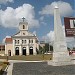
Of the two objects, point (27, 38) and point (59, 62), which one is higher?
point (27, 38)

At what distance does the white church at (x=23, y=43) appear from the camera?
7681cm

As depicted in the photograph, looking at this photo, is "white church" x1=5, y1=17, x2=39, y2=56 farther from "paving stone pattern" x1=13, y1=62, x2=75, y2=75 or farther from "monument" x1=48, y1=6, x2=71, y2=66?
"paving stone pattern" x1=13, y1=62, x2=75, y2=75

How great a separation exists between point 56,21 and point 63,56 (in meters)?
3.47

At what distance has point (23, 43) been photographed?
3091 inches

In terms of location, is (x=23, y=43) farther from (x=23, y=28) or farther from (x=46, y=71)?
(x=46, y=71)

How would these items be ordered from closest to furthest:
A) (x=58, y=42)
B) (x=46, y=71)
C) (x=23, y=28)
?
(x=46, y=71)
(x=58, y=42)
(x=23, y=28)

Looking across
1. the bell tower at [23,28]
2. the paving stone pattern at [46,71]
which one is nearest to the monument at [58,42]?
the paving stone pattern at [46,71]

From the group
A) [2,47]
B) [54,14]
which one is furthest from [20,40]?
[54,14]

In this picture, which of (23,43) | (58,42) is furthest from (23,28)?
(58,42)

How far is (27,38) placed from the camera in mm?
77688

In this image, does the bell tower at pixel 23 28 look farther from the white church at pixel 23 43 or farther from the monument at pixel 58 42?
the monument at pixel 58 42

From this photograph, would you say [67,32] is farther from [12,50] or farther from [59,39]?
[12,50]

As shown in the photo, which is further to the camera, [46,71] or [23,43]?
[23,43]

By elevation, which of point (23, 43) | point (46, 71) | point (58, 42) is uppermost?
point (23, 43)
